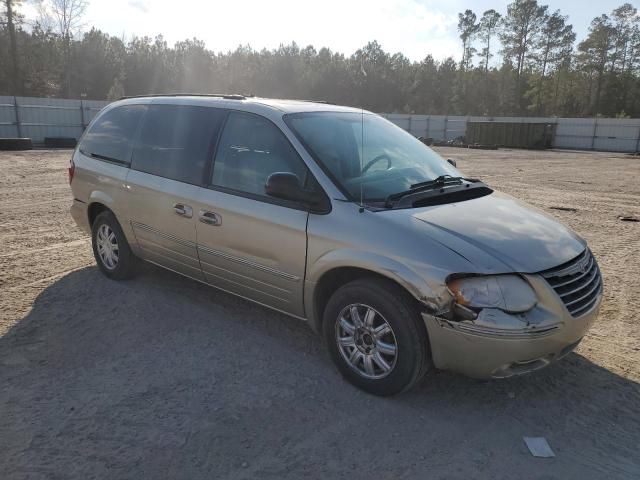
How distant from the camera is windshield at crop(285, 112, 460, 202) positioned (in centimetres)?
372

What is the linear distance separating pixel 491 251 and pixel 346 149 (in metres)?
1.45

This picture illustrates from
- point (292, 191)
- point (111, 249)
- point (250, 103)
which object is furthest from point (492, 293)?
point (111, 249)

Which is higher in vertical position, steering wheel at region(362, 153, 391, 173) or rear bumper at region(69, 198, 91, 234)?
steering wheel at region(362, 153, 391, 173)

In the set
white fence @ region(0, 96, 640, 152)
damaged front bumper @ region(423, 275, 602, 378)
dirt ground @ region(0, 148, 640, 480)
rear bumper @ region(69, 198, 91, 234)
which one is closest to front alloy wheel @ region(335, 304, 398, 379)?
dirt ground @ region(0, 148, 640, 480)

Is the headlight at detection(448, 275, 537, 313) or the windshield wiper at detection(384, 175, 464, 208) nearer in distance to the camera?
the headlight at detection(448, 275, 537, 313)

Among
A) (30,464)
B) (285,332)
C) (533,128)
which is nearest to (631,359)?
(285,332)

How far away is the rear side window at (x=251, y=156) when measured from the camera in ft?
12.6

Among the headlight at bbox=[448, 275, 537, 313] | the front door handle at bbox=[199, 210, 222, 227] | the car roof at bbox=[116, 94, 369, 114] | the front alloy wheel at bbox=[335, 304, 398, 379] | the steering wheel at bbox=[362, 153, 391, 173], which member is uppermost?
the car roof at bbox=[116, 94, 369, 114]

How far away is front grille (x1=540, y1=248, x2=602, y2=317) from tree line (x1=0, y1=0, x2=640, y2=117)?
56441 millimetres

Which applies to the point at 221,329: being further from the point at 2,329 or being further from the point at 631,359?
the point at 631,359

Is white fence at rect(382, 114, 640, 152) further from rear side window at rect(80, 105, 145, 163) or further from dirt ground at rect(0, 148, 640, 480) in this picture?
dirt ground at rect(0, 148, 640, 480)

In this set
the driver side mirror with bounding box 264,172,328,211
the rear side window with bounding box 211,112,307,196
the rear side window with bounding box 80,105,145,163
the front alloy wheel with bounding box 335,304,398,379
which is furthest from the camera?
the rear side window with bounding box 80,105,145,163

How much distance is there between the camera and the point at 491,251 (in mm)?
3107

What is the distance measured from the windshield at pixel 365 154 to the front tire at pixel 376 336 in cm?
69
